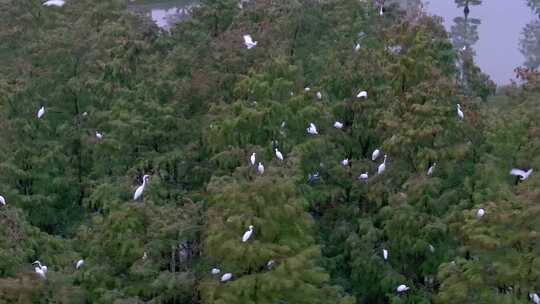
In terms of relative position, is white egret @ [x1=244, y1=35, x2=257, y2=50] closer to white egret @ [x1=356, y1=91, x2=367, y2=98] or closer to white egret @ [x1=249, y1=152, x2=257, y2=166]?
white egret @ [x1=356, y1=91, x2=367, y2=98]

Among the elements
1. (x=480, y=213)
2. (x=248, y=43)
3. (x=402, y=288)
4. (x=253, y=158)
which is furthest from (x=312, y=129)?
(x=480, y=213)

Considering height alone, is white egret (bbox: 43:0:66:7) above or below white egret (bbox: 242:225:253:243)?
above

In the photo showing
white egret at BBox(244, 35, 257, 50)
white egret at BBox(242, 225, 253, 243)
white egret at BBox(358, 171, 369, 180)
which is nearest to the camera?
white egret at BBox(242, 225, 253, 243)

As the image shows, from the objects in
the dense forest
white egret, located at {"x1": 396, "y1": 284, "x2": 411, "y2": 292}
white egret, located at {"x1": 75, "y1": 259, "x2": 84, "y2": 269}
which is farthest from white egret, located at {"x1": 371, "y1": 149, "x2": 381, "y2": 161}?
white egret, located at {"x1": 75, "y1": 259, "x2": 84, "y2": 269}

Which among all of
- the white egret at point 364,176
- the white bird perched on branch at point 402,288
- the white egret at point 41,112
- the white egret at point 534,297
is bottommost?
the white bird perched on branch at point 402,288

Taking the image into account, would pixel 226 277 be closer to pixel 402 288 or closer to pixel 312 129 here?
pixel 402 288

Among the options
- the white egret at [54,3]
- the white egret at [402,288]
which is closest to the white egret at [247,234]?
the white egret at [402,288]

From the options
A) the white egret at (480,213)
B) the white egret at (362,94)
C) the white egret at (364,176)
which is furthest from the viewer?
the white egret at (362,94)

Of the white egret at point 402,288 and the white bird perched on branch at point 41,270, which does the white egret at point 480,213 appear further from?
the white bird perched on branch at point 41,270

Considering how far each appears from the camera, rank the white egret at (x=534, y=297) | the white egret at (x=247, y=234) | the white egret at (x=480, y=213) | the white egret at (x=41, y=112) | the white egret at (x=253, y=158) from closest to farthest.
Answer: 1. the white egret at (x=247, y=234)
2. the white egret at (x=534, y=297)
3. the white egret at (x=480, y=213)
4. the white egret at (x=253, y=158)
5. the white egret at (x=41, y=112)
